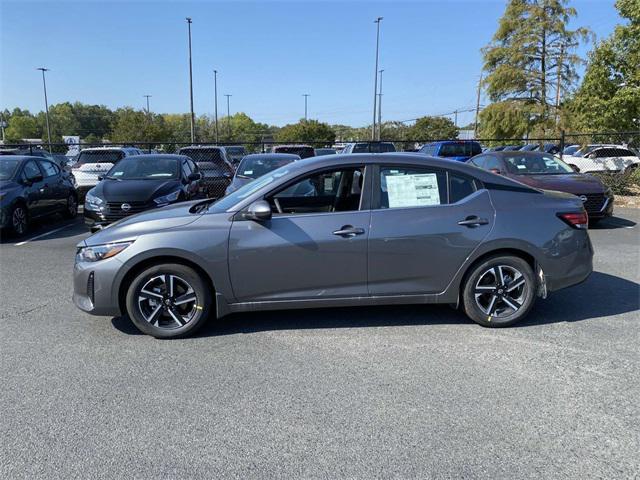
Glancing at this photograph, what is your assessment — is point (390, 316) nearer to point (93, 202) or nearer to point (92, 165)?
point (93, 202)

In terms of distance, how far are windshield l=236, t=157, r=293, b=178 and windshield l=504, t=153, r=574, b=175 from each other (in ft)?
16.2

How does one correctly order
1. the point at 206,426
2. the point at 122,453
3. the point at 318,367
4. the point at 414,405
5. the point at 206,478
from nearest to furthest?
the point at 206,478 → the point at 122,453 → the point at 206,426 → the point at 414,405 → the point at 318,367

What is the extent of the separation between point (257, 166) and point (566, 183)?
6.55 meters

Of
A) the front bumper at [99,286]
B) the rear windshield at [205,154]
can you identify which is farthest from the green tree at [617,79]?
the front bumper at [99,286]

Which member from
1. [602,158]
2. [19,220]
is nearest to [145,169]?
[19,220]

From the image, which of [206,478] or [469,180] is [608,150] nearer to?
[469,180]

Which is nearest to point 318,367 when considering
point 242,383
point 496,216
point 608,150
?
point 242,383

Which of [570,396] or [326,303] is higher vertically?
[326,303]

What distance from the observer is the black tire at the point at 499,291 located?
15.1ft

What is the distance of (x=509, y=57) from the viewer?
29734 millimetres

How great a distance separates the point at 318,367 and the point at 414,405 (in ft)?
2.82

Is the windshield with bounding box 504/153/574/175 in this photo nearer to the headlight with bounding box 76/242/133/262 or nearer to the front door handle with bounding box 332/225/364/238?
the front door handle with bounding box 332/225/364/238

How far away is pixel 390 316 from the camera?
4.98 metres

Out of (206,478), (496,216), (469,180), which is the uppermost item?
(469,180)
